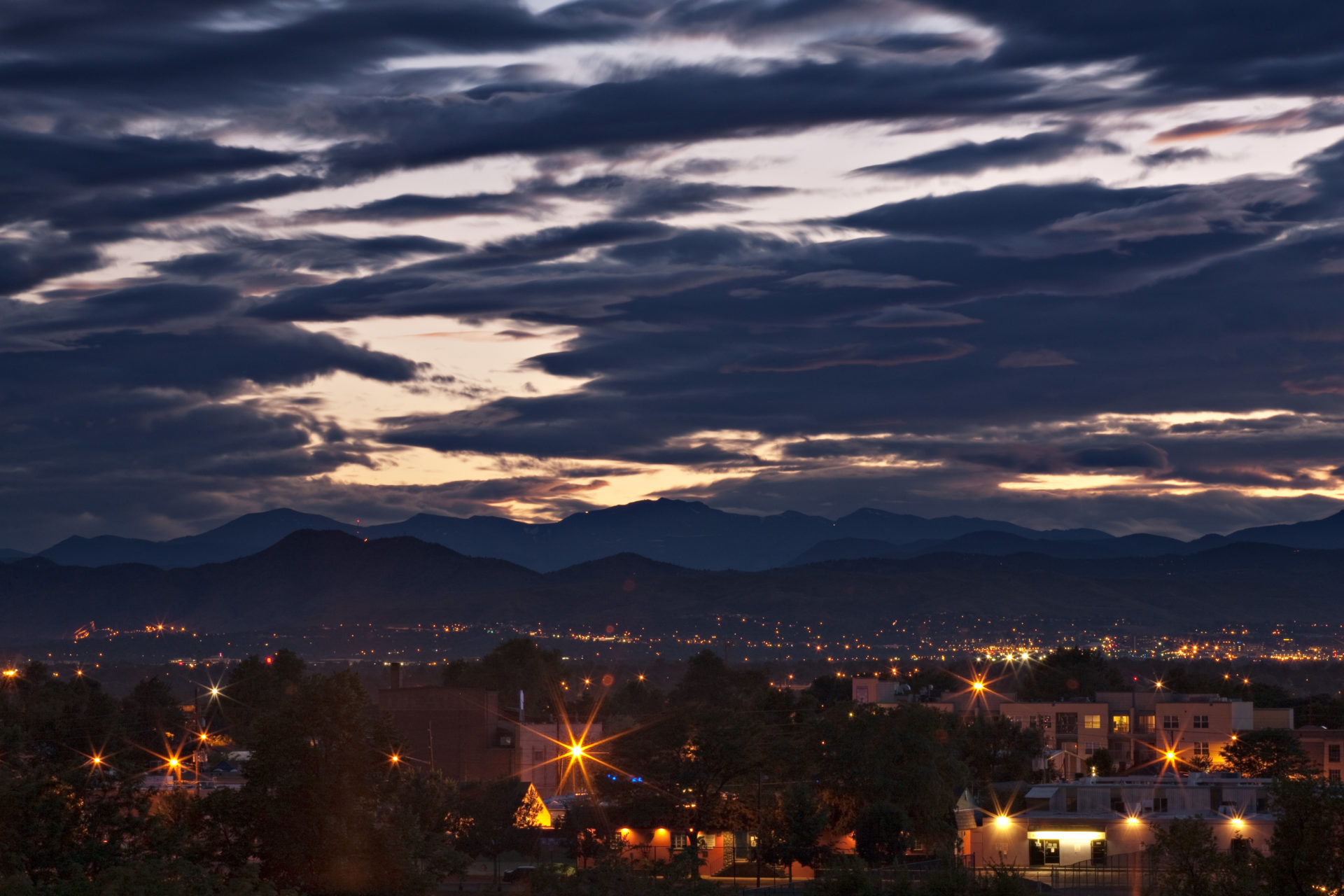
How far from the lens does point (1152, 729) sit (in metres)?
141

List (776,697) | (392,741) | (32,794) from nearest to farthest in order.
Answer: (32,794), (392,741), (776,697)

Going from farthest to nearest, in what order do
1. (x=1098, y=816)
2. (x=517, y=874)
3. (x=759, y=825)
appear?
(x=1098, y=816) < (x=759, y=825) < (x=517, y=874)

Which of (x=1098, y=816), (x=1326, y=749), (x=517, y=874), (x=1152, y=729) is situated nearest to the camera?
(x=517, y=874)

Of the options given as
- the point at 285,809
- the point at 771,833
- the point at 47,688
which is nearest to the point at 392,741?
the point at 285,809

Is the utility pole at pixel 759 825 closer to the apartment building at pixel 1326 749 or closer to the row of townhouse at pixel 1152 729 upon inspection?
the row of townhouse at pixel 1152 729

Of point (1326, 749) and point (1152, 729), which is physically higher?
point (1152, 729)

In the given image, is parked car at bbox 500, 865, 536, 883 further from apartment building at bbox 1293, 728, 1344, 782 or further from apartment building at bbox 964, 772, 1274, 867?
apartment building at bbox 1293, 728, 1344, 782

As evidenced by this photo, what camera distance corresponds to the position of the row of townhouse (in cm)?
12962

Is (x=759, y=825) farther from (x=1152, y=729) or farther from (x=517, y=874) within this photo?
(x=1152, y=729)

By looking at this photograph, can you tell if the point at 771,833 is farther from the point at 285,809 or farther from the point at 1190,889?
the point at 1190,889

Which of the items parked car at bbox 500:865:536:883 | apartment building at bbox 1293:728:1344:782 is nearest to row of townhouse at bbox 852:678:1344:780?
apartment building at bbox 1293:728:1344:782

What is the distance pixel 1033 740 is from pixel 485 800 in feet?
175

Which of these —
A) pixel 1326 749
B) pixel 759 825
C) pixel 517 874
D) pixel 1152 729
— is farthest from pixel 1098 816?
pixel 1152 729

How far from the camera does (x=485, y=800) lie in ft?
311
